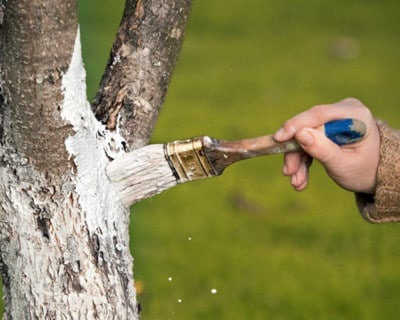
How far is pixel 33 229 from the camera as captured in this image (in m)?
2.01

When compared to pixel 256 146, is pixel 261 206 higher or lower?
higher

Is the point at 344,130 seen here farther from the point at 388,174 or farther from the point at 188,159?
the point at 188,159

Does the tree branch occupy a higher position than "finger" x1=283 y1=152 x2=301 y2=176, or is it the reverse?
the tree branch

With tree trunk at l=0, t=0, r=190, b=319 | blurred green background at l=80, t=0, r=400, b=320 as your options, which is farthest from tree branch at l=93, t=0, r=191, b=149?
blurred green background at l=80, t=0, r=400, b=320

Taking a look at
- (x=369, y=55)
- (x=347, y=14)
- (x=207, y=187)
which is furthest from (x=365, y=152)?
(x=347, y=14)

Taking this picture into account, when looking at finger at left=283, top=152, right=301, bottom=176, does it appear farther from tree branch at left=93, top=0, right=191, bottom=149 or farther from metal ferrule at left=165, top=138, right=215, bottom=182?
tree branch at left=93, top=0, right=191, bottom=149

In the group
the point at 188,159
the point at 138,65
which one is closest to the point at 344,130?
the point at 188,159

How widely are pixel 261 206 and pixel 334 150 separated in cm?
313

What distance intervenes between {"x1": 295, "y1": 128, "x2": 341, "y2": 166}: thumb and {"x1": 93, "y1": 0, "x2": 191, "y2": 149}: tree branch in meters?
0.33

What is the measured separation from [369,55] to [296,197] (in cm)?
307

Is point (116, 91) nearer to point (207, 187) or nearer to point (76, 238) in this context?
point (76, 238)

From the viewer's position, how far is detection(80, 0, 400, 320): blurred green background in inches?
163

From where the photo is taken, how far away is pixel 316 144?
205 centimetres

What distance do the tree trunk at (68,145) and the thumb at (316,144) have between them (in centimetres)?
34
